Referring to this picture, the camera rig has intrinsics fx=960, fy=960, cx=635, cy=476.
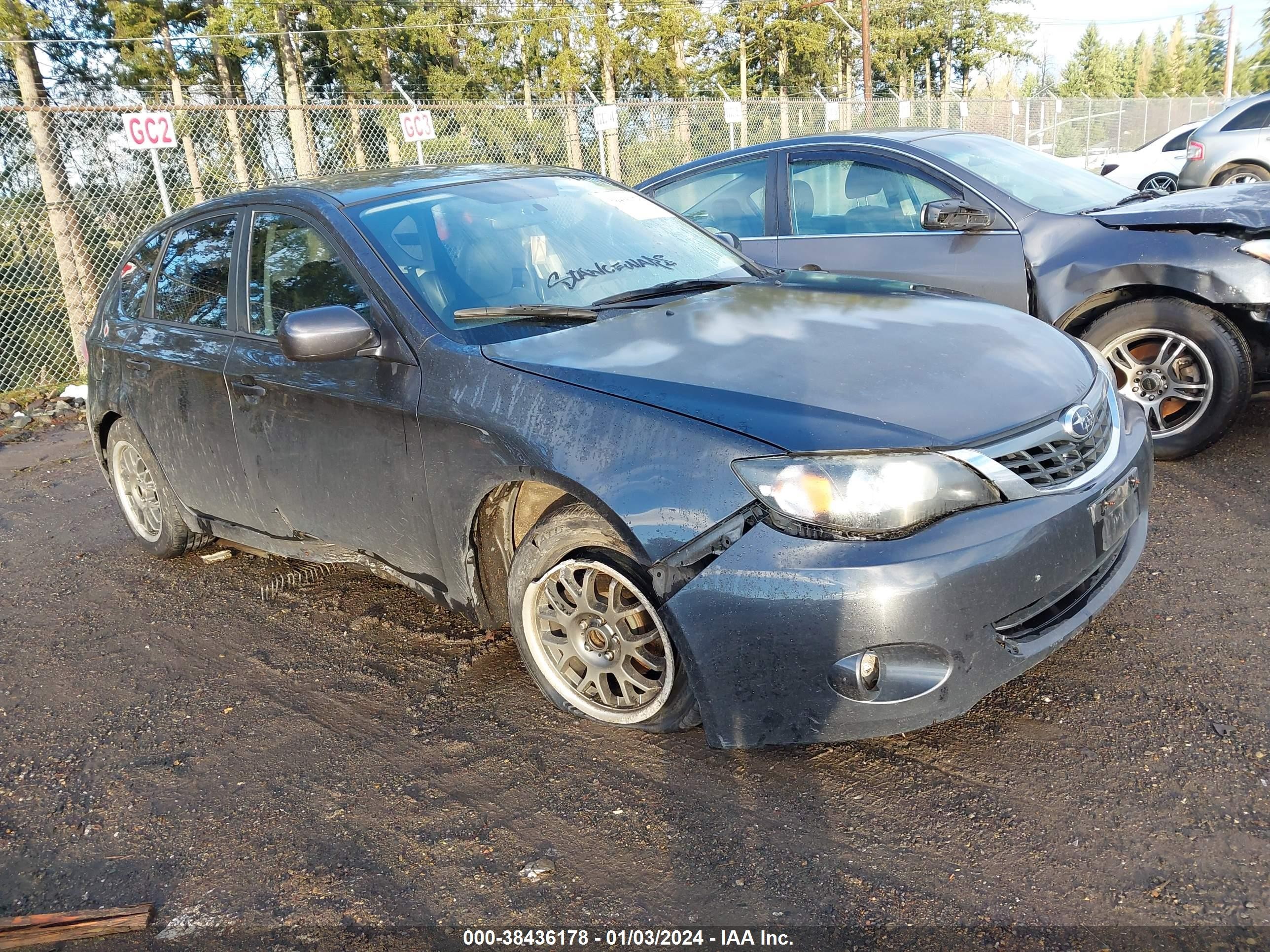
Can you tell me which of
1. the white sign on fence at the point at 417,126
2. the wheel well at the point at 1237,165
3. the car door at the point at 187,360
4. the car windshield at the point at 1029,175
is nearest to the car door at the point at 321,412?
the car door at the point at 187,360

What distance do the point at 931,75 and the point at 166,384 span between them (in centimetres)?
6398

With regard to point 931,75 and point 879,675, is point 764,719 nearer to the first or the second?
point 879,675

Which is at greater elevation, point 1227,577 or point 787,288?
point 787,288

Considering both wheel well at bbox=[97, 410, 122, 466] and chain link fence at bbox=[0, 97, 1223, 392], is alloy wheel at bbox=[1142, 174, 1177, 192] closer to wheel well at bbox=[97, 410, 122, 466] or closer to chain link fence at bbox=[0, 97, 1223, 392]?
chain link fence at bbox=[0, 97, 1223, 392]

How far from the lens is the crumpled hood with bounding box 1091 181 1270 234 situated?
14.8ft

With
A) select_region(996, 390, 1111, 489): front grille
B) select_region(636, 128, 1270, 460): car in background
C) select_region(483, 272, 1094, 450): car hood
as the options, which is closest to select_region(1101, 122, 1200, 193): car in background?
select_region(636, 128, 1270, 460): car in background

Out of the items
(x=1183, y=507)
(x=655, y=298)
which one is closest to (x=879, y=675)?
(x=655, y=298)

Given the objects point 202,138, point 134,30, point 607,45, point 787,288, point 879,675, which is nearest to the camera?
point 879,675

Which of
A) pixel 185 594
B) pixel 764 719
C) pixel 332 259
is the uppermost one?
pixel 332 259

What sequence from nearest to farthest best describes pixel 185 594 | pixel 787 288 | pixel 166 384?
pixel 787 288 → pixel 166 384 → pixel 185 594

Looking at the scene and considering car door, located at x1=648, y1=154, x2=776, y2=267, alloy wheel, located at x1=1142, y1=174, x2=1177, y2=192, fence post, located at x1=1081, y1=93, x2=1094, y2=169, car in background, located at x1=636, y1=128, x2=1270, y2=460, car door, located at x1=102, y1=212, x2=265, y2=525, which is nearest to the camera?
car door, located at x1=102, y1=212, x2=265, y2=525

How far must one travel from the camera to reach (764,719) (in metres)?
2.45

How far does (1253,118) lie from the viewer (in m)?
12.8

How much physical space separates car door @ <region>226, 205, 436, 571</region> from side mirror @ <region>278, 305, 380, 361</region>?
0.31 ft
